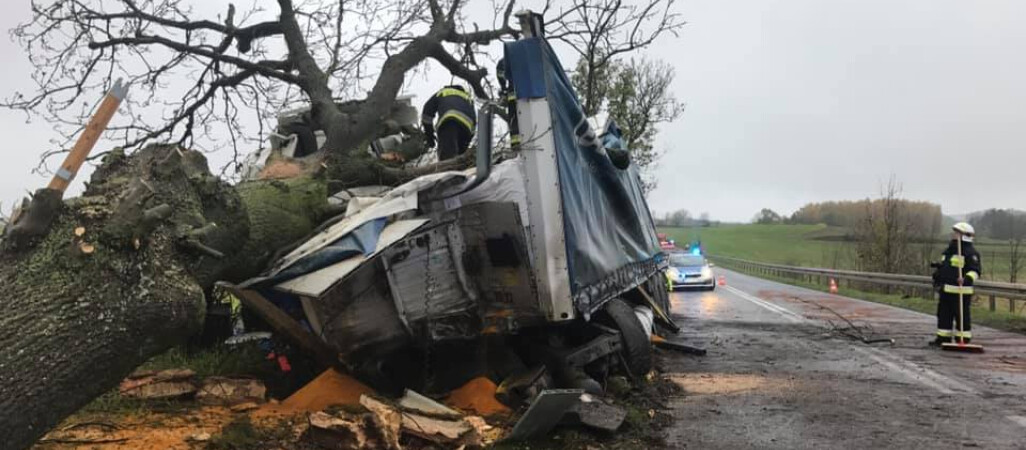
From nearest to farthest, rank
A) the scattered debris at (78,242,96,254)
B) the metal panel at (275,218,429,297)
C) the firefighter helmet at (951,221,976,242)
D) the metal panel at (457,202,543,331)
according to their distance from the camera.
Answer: the scattered debris at (78,242,96,254) → the metal panel at (275,218,429,297) → the metal panel at (457,202,543,331) → the firefighter helmet at (951,221,976,242)

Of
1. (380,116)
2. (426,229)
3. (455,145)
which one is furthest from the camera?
(380,116)

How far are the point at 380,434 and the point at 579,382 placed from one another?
A: 2022 millimetres

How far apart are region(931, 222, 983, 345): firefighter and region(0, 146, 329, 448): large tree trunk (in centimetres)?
839

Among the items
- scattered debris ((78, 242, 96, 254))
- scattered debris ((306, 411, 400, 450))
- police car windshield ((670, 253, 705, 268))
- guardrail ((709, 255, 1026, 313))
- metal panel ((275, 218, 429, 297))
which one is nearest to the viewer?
scattered debris ((78, 242, 96, 254))

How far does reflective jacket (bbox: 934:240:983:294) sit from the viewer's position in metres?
8.90

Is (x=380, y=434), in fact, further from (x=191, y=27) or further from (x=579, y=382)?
(x=191, y=27)

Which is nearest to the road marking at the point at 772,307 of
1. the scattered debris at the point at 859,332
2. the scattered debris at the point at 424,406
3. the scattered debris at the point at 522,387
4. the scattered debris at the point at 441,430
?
the scattered debris at the point at 859,332

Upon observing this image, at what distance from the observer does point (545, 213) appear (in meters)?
5.03

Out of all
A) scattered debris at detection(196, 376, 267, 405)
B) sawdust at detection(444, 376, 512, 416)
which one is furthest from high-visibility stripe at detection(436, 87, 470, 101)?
scattered debris at detection(196, 376, 267, 405)

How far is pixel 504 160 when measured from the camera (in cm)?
522

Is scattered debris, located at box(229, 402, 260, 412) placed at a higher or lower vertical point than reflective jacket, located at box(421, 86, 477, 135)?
lower

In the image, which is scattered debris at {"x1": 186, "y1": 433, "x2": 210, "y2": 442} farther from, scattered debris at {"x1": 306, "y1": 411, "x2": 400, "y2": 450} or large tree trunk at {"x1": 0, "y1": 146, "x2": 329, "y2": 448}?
large tree trunk at {"x1": 0, "y1": 146, "x2": 329, "y2": 448}

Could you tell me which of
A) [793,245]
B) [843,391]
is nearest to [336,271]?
[843,391]

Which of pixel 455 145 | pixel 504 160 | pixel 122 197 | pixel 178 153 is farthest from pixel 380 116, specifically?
pixel 122 197
